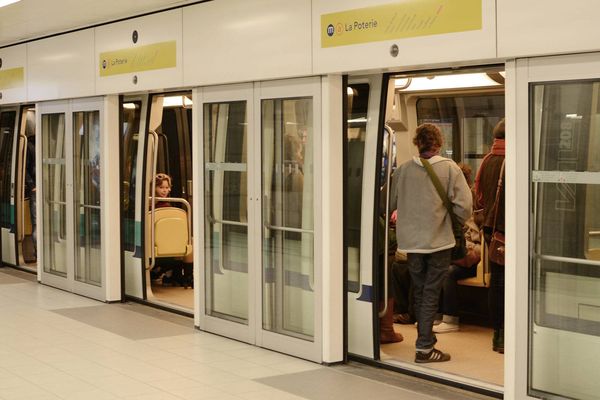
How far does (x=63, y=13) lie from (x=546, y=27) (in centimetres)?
569

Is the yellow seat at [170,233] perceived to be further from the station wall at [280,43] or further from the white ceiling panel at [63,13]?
the white ceiling panel at [63,13]

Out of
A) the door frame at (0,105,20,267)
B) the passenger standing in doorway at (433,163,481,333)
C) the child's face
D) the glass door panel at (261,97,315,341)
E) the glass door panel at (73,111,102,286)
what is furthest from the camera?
the door frame at (0,105,20,267)

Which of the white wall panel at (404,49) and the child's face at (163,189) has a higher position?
the white wall panel at (404,49)

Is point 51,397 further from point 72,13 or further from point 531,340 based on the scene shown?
point 72,13

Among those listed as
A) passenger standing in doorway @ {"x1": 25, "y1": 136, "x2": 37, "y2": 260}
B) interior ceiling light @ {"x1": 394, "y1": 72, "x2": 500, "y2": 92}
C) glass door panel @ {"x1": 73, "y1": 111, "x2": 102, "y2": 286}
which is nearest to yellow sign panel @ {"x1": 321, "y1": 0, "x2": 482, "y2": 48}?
interior ceiling light @ {"x1": 394, "y1": 72, "x2": 500, "y2": 92}

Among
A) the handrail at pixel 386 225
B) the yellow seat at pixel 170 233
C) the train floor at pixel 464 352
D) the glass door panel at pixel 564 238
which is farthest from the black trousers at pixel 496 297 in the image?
the yellow seat at pixel 170 233

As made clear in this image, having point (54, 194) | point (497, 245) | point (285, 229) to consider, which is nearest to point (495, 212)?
point (497, 245)

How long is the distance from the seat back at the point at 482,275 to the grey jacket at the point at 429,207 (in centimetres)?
128

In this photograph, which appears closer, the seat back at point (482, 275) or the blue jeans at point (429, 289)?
the blue jeans at point (429, 289)

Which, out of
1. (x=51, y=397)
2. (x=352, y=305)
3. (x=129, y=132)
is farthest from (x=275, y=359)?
(x=129, y=132)

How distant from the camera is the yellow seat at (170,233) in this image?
1053cm

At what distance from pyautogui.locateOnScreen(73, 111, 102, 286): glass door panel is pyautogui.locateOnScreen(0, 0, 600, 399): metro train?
0.03 metres

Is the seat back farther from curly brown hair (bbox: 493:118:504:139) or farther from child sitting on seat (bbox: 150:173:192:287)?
child sitting on seat (bbox: 150:173:192:287)

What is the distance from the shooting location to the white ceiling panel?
8867mm
